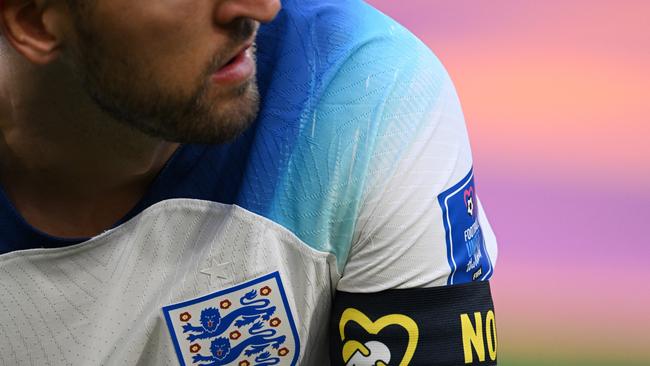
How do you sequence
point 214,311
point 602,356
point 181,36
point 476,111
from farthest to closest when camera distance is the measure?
point 476,111, point 602,356, point 214,311, point 181,36

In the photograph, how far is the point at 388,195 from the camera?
852mm

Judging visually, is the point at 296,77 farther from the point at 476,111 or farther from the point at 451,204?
the point at 476,111

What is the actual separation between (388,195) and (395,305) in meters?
0.09

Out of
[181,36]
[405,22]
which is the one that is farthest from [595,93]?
[181,36]

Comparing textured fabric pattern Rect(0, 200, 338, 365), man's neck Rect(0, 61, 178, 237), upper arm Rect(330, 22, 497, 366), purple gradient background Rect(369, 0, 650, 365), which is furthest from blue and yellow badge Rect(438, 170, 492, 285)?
purple gradient background Rect(369, 0, 650, 365)

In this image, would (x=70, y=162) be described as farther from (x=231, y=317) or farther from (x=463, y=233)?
(x=463, y=233)

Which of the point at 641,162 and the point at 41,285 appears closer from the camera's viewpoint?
the point at 41,285

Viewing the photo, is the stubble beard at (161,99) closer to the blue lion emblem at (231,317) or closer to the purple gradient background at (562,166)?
the blue lion emblem at (231,317)

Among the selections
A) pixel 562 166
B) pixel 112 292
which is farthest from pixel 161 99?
pixel 562 166

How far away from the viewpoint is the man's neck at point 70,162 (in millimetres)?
856

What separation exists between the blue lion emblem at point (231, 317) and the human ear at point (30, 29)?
0.81ft

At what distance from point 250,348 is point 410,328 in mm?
141

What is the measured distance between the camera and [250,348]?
0.90 m

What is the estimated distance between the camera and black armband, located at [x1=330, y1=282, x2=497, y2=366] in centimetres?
85
